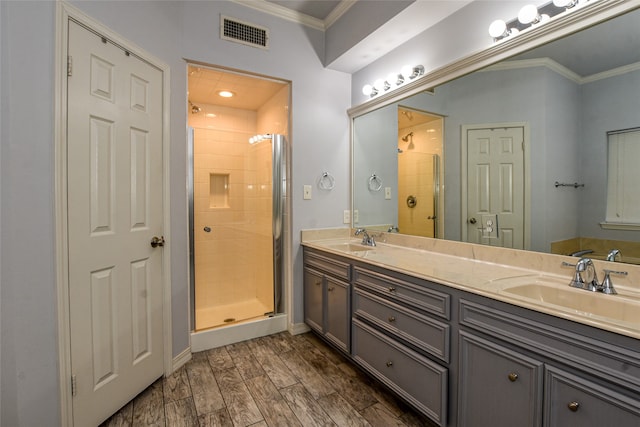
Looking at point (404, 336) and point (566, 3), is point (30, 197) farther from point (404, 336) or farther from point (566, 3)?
point (566, 3)

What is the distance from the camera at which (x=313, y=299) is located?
2.58 metres

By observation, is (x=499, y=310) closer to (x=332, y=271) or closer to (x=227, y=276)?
(x=332, y=271)

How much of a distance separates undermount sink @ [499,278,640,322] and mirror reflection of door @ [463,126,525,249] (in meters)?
0.35

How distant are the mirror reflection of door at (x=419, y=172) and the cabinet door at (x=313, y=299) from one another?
81 centimetres

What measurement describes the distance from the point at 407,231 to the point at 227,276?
6.40ft

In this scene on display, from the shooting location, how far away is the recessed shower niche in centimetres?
309

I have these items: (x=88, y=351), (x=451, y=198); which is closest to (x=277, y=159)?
(x=451, y=198)

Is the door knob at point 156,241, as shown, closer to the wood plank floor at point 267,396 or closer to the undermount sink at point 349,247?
the wood plank floor at point 267,396

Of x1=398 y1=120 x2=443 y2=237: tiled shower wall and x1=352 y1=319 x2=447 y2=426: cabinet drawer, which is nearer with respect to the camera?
x1=352 y1=319 x2=447 y2=426: cabinet drawer

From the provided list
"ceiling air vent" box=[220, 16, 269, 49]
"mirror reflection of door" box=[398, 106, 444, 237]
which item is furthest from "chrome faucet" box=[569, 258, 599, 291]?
"ceiling air vent" box=[220, 16, 269, 49]

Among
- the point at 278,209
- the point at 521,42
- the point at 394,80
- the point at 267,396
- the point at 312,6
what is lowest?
the point at 267,396

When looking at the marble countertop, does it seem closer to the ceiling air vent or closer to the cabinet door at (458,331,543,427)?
the cabinet door at (458,331,543,427)

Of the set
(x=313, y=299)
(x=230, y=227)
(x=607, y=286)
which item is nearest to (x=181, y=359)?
(x=313, y=299)

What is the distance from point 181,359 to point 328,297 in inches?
45.2
